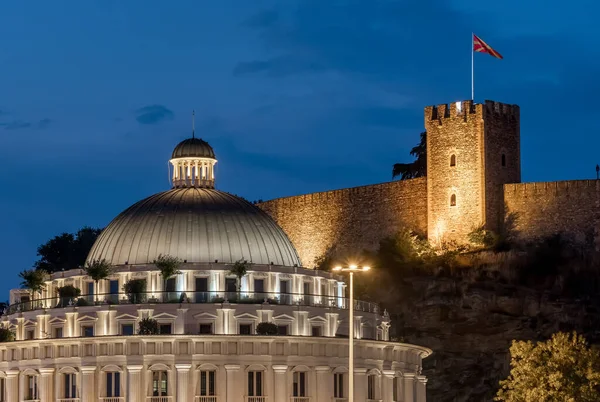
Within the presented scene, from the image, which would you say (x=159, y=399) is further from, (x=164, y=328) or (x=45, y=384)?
(x=45, y=384)

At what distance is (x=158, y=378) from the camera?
186 metres

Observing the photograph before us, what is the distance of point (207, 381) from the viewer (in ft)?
609

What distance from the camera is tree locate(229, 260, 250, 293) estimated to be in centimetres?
18989

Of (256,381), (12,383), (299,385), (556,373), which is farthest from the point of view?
(12,383)

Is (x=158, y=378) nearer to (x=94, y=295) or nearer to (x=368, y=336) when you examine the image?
(x=94, y=295)

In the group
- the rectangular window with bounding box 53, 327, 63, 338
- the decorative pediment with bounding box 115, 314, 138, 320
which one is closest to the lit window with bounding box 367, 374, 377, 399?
the decorative pediment with bounding box 115, 314, 138, 320

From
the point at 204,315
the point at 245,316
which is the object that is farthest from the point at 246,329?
the point at 204,315

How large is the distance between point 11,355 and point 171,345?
60.7ft

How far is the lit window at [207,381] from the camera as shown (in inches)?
7288

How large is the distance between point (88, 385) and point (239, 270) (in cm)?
1804

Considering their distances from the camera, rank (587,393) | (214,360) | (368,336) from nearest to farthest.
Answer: (587,393) < (214,360) < (368,336)

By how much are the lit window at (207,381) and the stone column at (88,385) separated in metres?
10.2

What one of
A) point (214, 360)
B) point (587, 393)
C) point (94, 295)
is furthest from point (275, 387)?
point (587, 393)

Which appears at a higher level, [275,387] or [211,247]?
[211,247]
